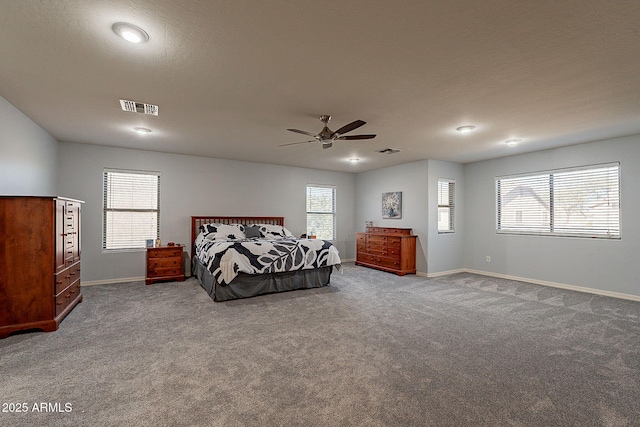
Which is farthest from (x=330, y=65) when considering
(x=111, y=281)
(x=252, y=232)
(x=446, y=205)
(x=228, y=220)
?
(x=111, y=281)

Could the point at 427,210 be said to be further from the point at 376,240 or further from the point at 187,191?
the point at 187,191

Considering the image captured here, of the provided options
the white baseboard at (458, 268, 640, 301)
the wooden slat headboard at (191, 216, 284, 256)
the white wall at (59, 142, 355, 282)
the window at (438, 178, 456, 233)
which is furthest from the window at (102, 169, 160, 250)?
the white baseboard at (458, 268, 640, 301)

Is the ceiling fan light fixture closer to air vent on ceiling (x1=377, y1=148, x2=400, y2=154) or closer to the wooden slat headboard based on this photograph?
the wooden slat headboard

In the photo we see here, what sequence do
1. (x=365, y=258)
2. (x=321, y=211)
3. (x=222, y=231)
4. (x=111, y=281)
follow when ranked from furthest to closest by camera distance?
(x=321, y=211), (x=365, y=258), (x=222, y=231), (x=111, y=281)

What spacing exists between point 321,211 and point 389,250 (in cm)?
220

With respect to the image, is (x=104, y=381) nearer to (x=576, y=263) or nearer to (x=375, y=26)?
(x=375, y=26)

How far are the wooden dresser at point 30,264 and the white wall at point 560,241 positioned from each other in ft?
23.8

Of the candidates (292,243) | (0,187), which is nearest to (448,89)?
(292,243)

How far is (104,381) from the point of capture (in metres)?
2.22

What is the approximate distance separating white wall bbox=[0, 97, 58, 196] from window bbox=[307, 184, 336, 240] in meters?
5.03

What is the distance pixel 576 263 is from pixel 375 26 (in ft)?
18.1

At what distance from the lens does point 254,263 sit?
4430 mm

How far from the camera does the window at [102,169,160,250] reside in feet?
18.0

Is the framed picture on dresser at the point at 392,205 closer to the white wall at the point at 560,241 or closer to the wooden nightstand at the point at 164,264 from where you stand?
the white wall at the point at 560,241
